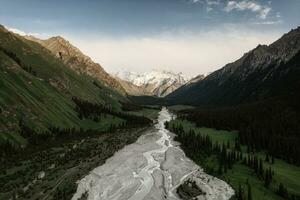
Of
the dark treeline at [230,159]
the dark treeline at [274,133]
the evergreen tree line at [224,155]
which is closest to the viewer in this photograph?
the dark treeline at [230,159]

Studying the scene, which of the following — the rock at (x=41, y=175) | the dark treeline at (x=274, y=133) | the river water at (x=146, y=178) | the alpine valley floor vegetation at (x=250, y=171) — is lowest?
the rock at (x=41, y=175)

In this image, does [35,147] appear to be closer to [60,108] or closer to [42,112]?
[42,112]

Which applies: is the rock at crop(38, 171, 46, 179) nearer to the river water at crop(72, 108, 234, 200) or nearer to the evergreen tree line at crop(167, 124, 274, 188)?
the river water at crop(72, 108, 234, 200)

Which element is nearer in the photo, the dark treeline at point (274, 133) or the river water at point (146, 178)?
the river water at point (146, 178)

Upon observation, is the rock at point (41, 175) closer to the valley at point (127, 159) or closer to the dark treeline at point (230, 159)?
the valley at point (127, 159)

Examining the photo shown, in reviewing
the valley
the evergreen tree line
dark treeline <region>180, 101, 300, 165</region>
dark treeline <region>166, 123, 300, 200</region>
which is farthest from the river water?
dark treeline <region>180, 101, 300, 165</region>

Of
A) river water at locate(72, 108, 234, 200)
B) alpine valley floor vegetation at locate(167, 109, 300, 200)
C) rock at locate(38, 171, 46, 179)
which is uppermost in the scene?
alpine valley floor vegetation at locate(167, 109, 300, 200)

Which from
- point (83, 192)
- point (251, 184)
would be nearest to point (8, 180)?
point (83, 192)

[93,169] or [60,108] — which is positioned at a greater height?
[60,108]

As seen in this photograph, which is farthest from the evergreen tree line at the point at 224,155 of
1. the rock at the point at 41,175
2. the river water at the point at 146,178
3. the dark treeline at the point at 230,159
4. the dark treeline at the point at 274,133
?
the rock at the point at 41,175
